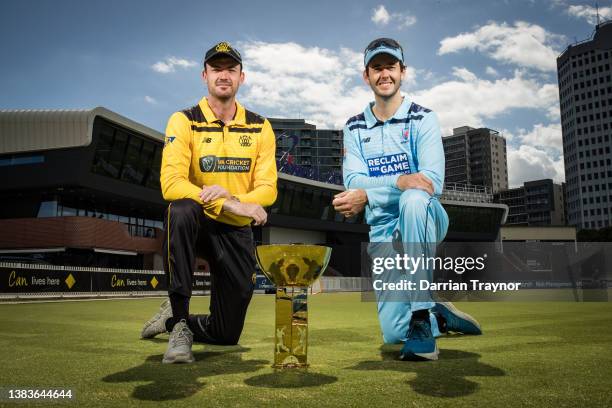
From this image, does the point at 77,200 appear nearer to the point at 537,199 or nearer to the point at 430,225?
the point at 430,225

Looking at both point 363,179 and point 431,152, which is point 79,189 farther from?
point 431,152

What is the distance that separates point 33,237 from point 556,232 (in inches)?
2783

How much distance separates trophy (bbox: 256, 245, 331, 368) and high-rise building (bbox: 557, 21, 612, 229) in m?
143

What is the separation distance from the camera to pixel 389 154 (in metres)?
4.36

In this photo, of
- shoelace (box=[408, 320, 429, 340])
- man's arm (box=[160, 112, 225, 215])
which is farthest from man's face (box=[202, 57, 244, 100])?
shoelace (box=[408, 320, 429, 340])

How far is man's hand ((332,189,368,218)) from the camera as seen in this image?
399cm

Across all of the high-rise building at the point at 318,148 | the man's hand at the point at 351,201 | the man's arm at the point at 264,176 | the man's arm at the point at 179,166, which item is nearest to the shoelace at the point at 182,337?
the man's arm at the point at 179,166

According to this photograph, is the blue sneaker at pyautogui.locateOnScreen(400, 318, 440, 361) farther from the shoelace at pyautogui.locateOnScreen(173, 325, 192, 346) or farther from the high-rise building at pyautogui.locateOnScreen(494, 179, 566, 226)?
the high-rise building at pyautogui.locateOnScreen(494, 179, 566, 226)

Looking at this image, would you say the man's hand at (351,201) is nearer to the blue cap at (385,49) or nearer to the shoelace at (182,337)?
the blue cap at (385,49)

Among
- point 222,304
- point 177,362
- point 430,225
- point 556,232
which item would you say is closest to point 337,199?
point 430,225

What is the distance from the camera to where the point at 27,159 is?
33.1 m

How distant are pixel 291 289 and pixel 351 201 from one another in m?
1.01

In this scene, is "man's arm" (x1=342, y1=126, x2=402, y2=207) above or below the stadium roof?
below

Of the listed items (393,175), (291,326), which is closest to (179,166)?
(291,326)
